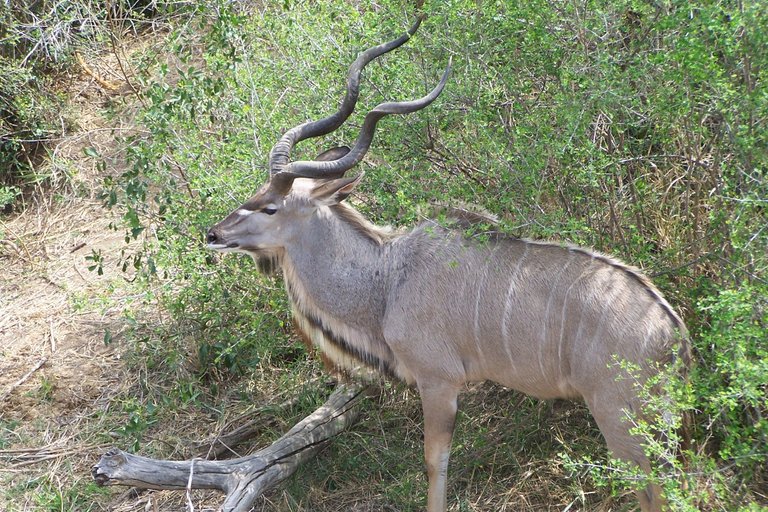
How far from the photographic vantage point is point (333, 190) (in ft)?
12.0

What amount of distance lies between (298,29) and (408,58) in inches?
26.3

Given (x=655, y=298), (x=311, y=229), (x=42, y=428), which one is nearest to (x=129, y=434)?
(x=42, y=428)

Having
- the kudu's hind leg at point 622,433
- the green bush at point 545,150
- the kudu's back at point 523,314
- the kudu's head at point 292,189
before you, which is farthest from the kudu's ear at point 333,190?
the kudu's hind leg at point 622,433

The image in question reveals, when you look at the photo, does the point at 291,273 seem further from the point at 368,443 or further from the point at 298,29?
the point at 298,29

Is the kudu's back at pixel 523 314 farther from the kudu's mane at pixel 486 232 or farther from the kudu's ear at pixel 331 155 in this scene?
the kudu's ear at pixel 331 155

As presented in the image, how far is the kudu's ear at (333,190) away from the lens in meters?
3.63

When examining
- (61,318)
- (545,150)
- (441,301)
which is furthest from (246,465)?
(61,318)

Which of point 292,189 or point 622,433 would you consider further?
point 292,189

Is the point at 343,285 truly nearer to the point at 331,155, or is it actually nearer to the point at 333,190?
the point at 333,190

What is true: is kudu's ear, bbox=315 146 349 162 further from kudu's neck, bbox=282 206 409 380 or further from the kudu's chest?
the kudu's chest

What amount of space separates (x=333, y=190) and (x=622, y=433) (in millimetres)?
1507

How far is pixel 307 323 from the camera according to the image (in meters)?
3.80

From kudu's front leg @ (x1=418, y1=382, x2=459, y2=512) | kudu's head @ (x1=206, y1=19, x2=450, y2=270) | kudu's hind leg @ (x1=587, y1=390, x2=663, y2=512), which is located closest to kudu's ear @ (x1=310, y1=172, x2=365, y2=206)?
kudu's head @ (x1=206, y1=19, x2=450, y2=270)

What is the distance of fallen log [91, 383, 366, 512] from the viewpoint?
3.30 metres
